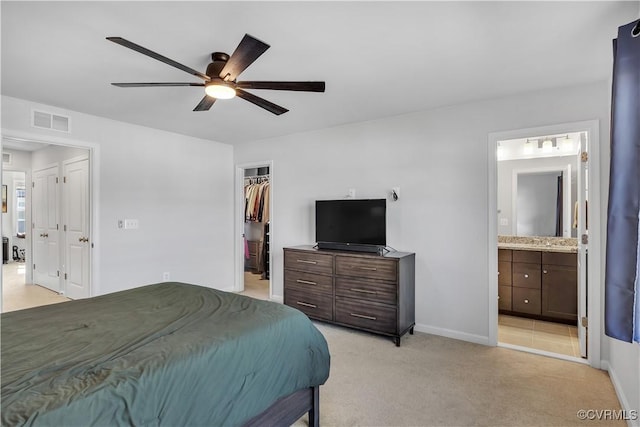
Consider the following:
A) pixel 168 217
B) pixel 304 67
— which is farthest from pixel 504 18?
pixel 168 217

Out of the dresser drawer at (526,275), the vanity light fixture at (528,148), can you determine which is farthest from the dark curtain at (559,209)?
the dresser drawer at (526,275)

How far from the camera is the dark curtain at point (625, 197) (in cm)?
151

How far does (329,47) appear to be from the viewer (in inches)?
88.8

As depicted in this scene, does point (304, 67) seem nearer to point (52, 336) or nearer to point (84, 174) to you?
point (52, 336)

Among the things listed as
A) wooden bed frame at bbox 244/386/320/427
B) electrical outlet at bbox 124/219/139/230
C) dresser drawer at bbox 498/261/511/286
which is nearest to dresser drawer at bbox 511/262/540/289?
dresser drawer at bbox 498/261/511/286

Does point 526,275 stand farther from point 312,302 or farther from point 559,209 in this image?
point 312,302

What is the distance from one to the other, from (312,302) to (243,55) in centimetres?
279

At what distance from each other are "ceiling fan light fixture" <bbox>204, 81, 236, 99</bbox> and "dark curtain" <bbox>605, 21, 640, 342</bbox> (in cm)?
221

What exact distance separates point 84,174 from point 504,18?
5184 mm

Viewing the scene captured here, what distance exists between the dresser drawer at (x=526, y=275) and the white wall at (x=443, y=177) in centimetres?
113

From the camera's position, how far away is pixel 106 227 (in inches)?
154

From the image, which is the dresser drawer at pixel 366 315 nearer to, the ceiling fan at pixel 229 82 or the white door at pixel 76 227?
the ceiling fan at pixel 229 82

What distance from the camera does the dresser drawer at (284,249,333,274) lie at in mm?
3728

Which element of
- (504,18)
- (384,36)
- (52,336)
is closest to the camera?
(52,336)
